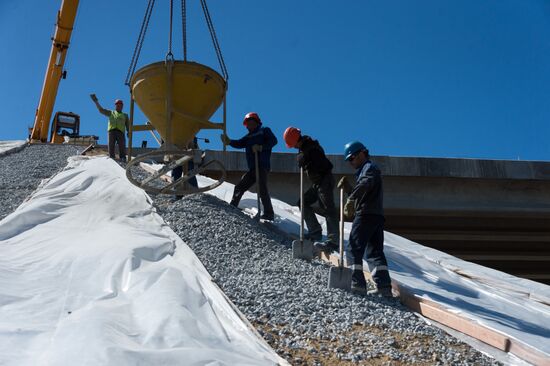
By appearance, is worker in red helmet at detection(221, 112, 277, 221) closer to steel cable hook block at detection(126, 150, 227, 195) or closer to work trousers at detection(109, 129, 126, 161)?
steel cable hook block at detection(126, 150, 227, 195)

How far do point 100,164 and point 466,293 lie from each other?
23.9ft

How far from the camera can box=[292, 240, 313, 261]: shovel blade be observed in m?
5.09

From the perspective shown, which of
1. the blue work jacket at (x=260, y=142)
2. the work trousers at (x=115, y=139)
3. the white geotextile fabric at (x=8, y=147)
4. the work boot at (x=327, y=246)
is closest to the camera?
the work boot at (x=327, y=246)

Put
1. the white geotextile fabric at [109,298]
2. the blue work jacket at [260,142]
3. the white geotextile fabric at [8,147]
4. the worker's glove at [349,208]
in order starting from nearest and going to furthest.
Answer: the white geotextile fabric at [109,298]
the worker's glove at [349,208]
the blue work jacket at [260,142]
the white geotextile fabric at [8,147]

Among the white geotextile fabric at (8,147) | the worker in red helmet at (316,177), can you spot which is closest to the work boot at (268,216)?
the worker in red helmet at (316,177)

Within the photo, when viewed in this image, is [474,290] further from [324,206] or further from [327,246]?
[324,206]

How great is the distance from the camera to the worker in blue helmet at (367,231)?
4.27m

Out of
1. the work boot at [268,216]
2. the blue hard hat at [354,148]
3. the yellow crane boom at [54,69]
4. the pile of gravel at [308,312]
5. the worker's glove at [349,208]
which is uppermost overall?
the yellow crane boom at [54,69]

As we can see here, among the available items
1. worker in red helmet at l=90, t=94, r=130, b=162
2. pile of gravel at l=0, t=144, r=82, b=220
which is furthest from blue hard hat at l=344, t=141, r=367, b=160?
worker in red helmet at l=90, t=94, r=130, b=162

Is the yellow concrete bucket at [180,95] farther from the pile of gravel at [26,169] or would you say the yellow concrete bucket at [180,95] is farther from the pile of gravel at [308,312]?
the pile of gravel at [26,169]

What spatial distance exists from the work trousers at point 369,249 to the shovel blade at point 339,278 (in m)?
0.07

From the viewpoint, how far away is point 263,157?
6.50 meters

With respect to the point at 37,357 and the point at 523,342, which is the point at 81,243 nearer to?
the point at 37,357

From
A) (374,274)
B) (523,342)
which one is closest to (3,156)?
(374,274)
